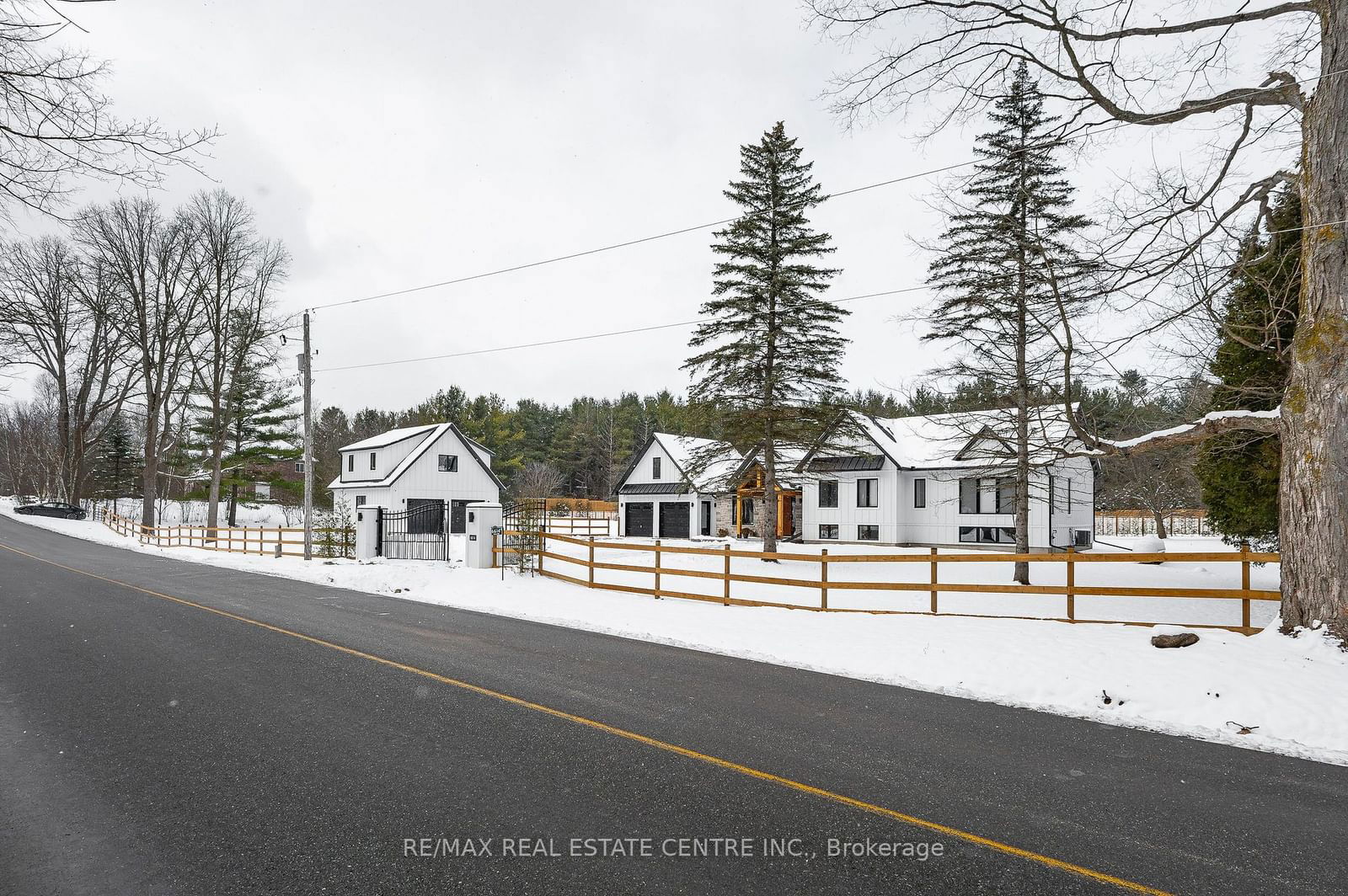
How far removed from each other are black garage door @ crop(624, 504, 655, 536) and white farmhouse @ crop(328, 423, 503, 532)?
8106mm


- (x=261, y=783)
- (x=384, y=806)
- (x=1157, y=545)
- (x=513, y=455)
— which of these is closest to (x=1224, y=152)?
(x=384, y=806)

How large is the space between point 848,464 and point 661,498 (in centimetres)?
1155

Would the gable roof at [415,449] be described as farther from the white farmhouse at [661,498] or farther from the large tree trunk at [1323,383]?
the large tree trunk at [1323,383]

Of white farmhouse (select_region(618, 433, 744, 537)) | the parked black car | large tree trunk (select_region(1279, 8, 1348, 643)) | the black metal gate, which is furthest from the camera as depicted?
the parked black car

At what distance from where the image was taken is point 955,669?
8.14m

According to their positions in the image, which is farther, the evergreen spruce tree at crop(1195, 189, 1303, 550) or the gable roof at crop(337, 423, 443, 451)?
the gable roof at crop(337, 423, 443, 451)

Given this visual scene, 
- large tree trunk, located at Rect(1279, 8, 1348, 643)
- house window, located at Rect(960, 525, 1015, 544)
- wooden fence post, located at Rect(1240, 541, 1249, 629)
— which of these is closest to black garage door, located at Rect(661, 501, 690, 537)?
house window, located at Rect(960, 525, 1015, 544)

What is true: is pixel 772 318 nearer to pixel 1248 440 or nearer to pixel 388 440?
pixel 1248 440

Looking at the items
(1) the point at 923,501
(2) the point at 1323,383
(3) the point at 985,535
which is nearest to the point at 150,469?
(1) the point at 923,501

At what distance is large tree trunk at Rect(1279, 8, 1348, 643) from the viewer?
7895 millimetres

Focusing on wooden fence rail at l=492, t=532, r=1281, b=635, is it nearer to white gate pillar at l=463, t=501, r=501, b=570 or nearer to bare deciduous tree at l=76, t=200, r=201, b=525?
white gate pillar at l=463, t=501, r=501, b=570

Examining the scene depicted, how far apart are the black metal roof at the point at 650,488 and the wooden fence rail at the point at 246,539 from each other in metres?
17.2

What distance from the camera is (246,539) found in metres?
25.8

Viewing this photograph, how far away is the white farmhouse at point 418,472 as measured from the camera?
1433 inches
